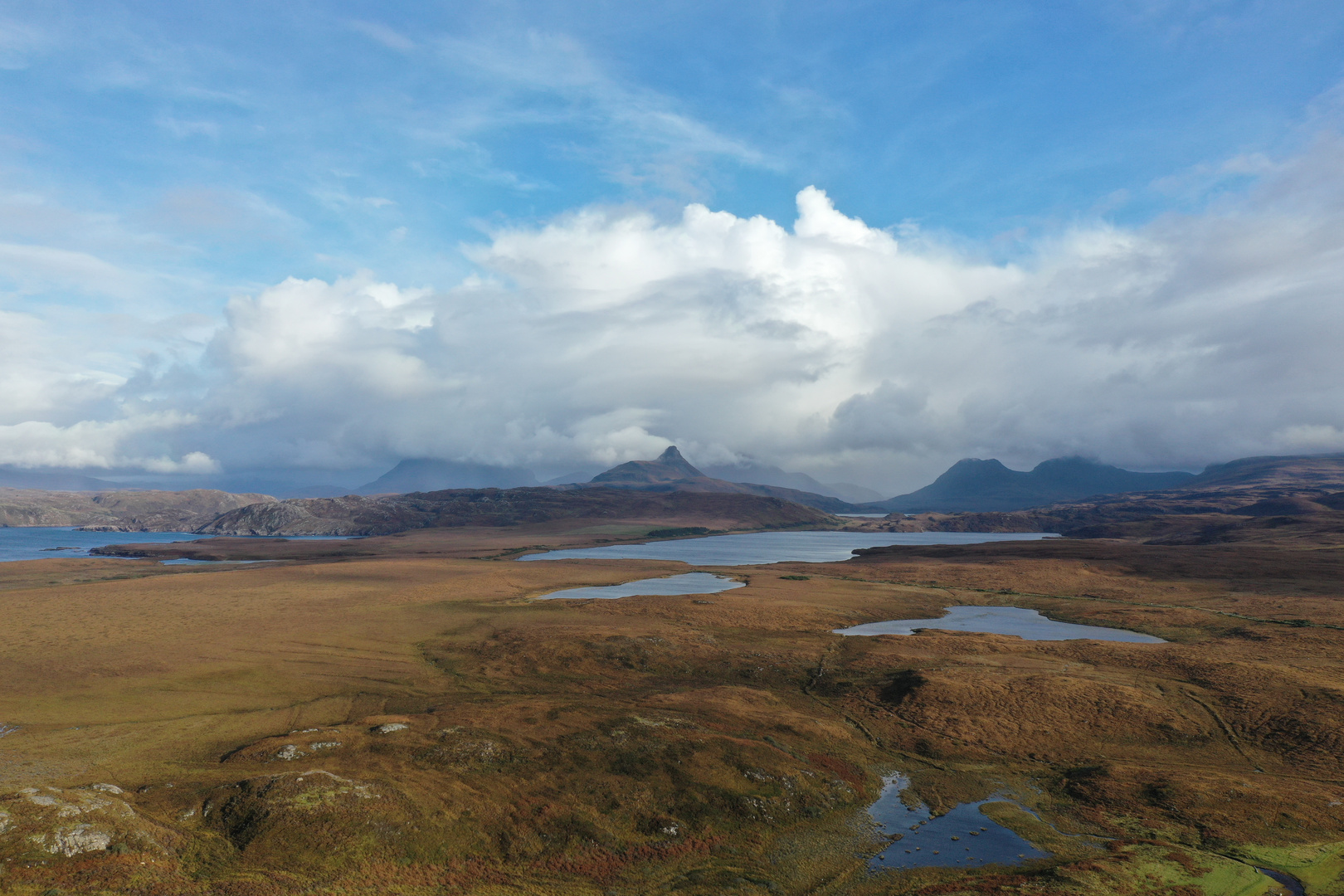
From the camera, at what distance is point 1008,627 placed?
6944 cm

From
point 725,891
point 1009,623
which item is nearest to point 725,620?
point 1009,623

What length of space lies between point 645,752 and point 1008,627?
175 feet

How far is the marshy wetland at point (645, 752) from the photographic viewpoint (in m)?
22.1

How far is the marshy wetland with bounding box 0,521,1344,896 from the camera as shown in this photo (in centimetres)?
2212

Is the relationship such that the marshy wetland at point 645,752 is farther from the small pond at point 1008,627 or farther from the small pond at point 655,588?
the small pond at point 655,588

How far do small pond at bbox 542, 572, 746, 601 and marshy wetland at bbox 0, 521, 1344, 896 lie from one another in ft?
60.9

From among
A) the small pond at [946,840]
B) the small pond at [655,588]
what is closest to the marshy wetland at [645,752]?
the small pond at [946,840]

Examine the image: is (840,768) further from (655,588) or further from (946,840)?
(655,588)

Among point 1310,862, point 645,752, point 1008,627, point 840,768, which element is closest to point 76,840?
point 645,752

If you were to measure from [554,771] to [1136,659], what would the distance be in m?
46.3

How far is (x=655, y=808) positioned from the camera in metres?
26.4

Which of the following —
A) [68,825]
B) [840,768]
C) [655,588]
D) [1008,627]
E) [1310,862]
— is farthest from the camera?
[655,588]

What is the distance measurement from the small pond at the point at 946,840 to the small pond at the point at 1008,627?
37364 mm

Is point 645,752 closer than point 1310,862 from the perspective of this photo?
No
